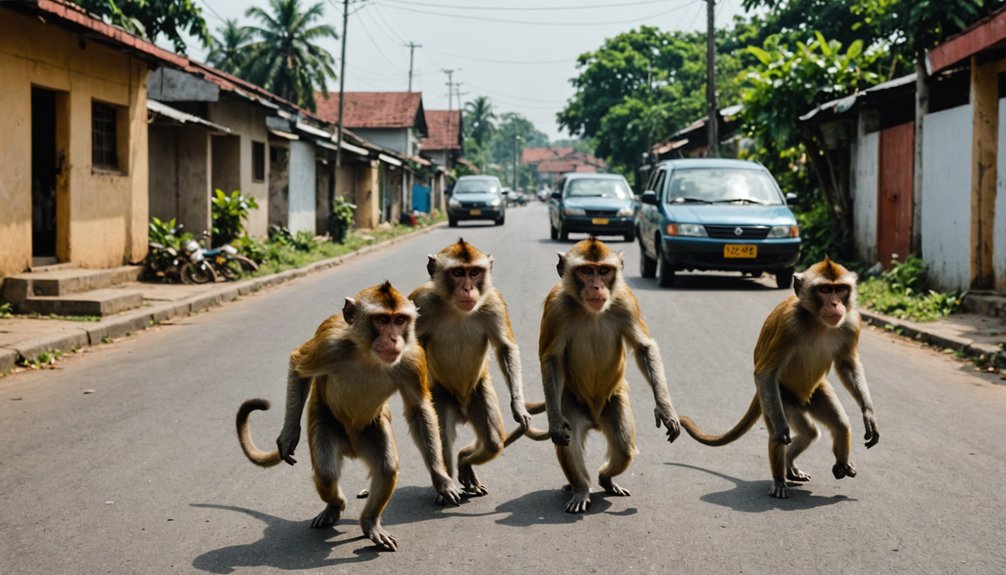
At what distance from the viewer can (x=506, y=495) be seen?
5.86 meters

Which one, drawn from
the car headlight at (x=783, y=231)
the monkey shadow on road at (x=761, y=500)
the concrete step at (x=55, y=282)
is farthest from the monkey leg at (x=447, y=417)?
the car headlight at (x=783, y=231)

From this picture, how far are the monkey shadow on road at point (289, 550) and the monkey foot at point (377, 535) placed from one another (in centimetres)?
5

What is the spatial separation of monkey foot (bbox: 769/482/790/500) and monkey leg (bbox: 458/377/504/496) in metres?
1.50

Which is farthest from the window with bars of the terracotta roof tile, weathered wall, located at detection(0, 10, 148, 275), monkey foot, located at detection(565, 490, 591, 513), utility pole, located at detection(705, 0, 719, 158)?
the terracotta roof tile

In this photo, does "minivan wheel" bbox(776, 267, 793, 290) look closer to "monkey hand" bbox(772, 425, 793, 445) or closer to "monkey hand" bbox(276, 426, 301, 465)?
"monkey hand" bbox(772, 425, 793, 445)

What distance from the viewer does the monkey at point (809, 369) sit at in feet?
18.8

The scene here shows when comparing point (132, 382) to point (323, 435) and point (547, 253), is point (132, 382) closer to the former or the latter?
point (323, 435)

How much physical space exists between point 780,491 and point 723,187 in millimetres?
12718

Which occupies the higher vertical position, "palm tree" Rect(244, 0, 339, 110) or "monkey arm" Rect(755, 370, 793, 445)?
"palm tree" Rect(244, 0, 339, 110)

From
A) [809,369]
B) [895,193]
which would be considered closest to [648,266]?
[895,193]

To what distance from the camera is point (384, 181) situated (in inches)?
1859

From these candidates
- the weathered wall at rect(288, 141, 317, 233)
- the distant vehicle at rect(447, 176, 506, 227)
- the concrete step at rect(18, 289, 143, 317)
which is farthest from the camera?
the distant vehicle at rect(447, 176, 506, 227)

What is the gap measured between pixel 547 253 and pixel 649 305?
10.3 meters

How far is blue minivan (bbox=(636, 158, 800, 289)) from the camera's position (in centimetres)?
1661
